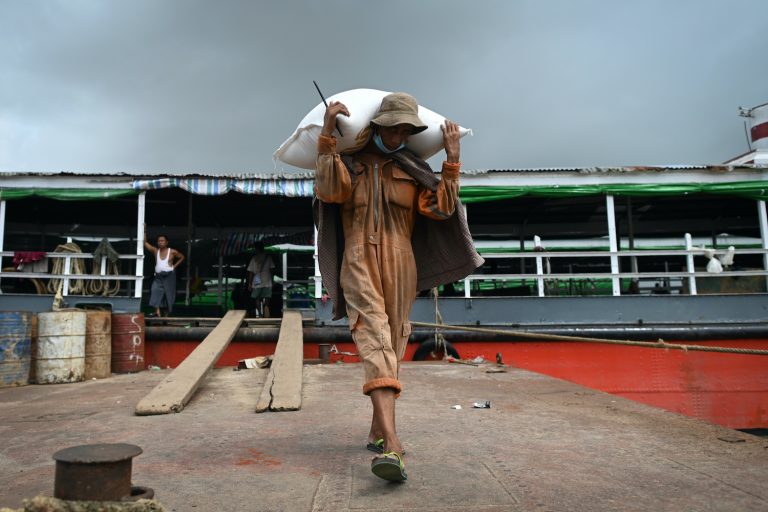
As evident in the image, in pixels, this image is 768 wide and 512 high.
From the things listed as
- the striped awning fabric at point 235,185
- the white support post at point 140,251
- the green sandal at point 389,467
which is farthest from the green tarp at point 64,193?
the green sandal at point 389,467

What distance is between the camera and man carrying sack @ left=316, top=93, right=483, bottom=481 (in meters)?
2.59

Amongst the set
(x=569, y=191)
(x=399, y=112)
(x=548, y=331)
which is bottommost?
(x=548, y=331)

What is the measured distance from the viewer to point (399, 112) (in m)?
2.73

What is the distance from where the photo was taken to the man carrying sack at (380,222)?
2.59 metres

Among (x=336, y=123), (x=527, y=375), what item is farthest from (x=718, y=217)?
(x=336, y=123)

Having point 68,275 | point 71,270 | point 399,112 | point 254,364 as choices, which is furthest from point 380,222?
point 71,270

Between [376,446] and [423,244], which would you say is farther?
[423,244]

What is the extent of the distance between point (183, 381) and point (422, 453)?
2645 millimetres

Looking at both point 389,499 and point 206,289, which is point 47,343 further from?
point 206,289

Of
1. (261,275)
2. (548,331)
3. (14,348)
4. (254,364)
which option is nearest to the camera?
(14,348)

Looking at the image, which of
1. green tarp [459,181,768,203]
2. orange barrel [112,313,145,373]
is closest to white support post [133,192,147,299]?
orange barrel [112,313,145,373]

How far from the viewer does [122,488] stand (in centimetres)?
146

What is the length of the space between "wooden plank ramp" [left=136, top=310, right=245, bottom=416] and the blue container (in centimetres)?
188

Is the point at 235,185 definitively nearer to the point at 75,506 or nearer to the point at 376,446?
the point at 376,446
